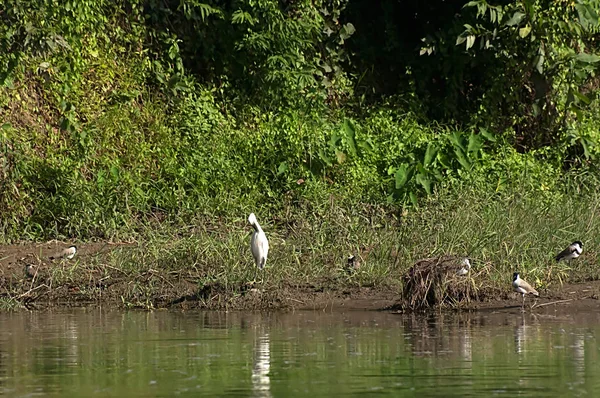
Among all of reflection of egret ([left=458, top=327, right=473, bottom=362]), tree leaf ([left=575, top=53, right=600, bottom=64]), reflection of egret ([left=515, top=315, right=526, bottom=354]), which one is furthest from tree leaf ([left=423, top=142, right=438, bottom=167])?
reflection of egret ([left=458, top=327, right=473, bottom=362])

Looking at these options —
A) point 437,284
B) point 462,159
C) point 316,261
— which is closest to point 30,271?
Answer: point 316,261

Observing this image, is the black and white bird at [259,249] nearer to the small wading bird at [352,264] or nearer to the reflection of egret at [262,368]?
the small wading bird at [352,264]

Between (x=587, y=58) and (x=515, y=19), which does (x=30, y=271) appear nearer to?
(x=515, y=19)

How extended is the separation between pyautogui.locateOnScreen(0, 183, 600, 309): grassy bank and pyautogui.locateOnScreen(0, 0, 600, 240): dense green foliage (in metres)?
1.27

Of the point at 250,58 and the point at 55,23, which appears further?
the point at 250,58

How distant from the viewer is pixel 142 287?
39.8ft

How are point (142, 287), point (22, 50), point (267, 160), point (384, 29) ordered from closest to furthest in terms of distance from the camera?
point (142, 287)
point (22, 50)
point (267, 160)
point (384, 29)

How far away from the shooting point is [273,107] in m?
16.2

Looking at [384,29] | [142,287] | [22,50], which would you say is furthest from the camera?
[384,29]

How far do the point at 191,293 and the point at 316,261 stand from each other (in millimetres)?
1360

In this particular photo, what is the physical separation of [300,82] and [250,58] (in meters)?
0.82

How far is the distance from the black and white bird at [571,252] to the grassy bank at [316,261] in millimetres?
104

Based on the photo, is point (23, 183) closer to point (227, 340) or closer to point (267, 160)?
point (267, 160)

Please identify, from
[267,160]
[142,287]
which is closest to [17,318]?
[142,287]
